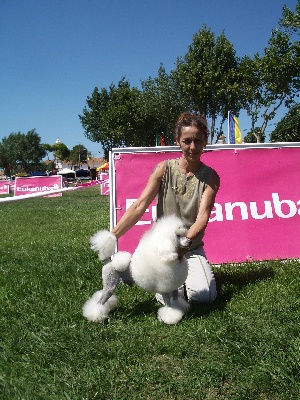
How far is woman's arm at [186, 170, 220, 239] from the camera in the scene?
3355mm

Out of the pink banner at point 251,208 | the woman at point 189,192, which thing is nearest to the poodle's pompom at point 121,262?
the woman at point 189,192

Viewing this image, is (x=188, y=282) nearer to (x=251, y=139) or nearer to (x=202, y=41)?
(x=202, y=41)

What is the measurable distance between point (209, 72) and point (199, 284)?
30216 mm

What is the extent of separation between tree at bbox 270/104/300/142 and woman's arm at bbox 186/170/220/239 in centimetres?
3419

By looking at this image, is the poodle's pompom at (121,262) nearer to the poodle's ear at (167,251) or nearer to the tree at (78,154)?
the poodle's ear at (167,251)

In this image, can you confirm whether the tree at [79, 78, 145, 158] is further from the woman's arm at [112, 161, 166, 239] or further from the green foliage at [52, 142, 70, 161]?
the green foliage at [52, 142, 70, 161]

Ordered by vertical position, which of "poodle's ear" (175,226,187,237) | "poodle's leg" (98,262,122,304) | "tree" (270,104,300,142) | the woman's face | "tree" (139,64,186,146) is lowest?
"poodle's leg" (98,262,122,304)

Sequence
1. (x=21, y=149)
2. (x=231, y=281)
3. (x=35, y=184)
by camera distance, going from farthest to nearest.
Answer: (x=21, y=149) → (x=35, y=184) → (x=231, y=281)

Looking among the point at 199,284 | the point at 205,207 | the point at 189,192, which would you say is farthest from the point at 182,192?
the point at 199,284

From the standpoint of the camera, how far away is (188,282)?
145 inches

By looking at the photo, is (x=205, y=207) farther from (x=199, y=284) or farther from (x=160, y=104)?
(x=160, y=104)

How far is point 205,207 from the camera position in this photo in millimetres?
3529

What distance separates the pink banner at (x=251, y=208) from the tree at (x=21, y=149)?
9269 centimetres

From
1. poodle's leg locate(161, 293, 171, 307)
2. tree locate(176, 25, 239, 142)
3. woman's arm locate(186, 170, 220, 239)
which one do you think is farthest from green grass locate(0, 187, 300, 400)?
tree locate(176, 25, 239, 142)
